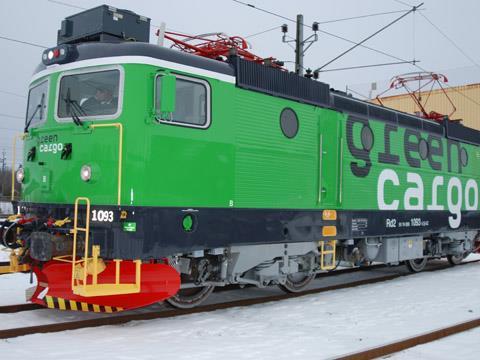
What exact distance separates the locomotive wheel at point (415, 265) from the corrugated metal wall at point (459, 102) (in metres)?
18.2

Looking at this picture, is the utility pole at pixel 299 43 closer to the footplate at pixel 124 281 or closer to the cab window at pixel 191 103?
the cab window at pixel 191 103

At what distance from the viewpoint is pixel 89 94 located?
6980 mm

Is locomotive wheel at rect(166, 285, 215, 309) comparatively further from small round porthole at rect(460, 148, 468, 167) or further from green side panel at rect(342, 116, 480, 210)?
small round porthole at rect(460, 148, 468, 167)

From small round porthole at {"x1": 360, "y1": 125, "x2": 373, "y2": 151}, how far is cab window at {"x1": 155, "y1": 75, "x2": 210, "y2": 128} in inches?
162

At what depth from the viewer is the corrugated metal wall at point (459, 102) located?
29578 mm

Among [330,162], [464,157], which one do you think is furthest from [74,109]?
[464,157]

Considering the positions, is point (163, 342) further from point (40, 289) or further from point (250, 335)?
point (40, 289)

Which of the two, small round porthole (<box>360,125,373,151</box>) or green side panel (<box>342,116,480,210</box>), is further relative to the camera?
small round porthole (<box>360,125,373,151</box>)

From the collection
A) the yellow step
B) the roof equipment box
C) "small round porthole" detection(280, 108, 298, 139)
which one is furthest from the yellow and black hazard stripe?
"small round porthole" detection(280, 108, 298, 139)

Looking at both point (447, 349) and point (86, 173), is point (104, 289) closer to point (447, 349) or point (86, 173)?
point (86, 173)

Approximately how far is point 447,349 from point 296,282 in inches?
154

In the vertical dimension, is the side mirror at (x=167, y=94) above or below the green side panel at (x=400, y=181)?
above

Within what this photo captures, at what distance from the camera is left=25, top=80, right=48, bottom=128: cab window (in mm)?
7469

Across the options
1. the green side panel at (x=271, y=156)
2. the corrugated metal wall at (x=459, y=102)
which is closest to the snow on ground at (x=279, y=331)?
the green side panel at (x=271, y=156)
